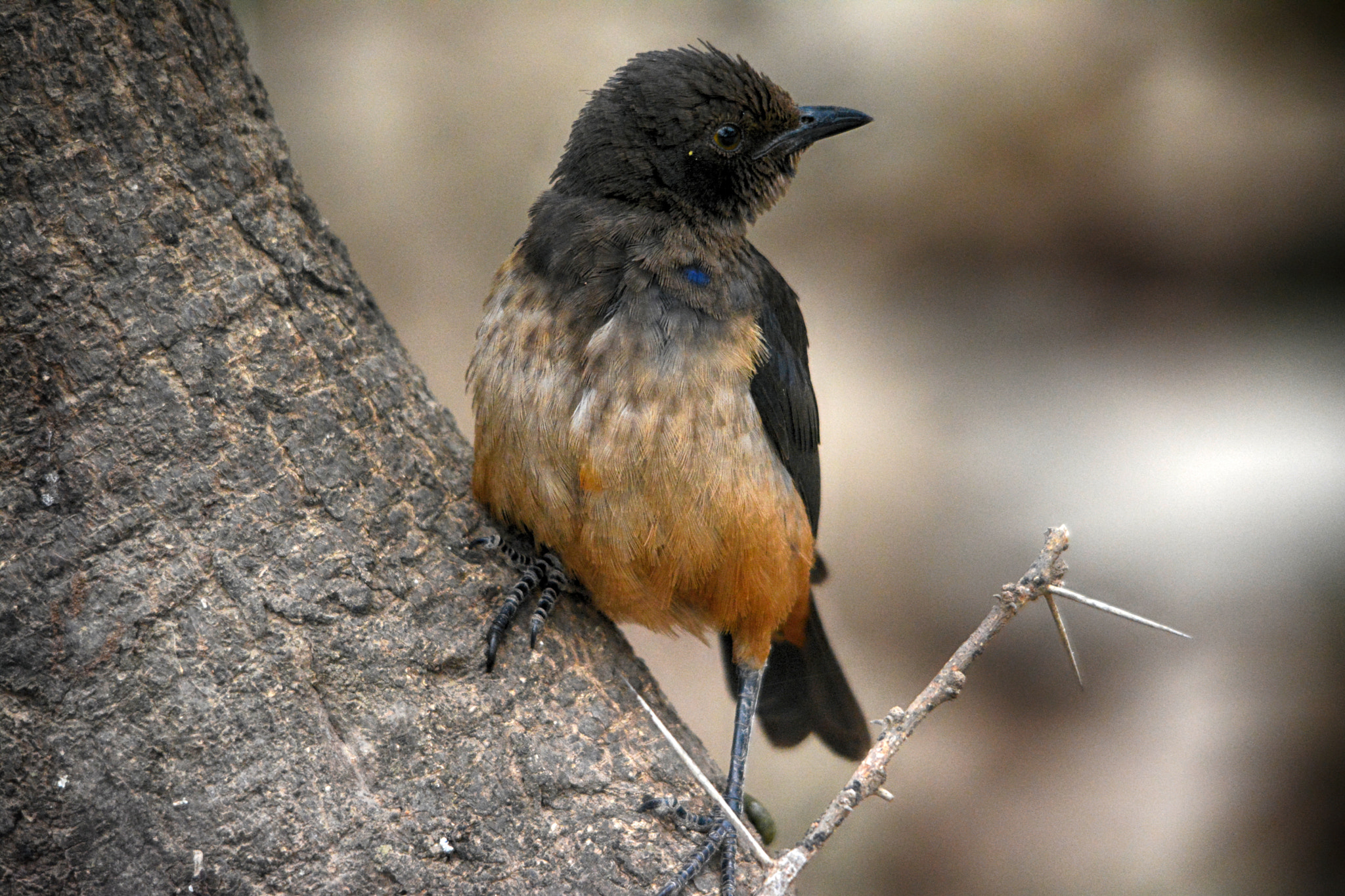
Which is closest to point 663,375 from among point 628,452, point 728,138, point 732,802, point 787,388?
point 628,452

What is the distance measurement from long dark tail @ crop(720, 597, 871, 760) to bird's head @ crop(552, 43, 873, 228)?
1418 millimetres

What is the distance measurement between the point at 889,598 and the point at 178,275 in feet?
12.4

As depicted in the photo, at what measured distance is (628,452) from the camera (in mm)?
2611

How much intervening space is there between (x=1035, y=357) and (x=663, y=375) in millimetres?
2856

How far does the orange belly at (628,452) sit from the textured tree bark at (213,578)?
1.38 ft

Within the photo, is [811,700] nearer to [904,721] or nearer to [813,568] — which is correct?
[813,568]

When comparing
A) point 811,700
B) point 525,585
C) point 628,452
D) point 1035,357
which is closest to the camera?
point 525,585

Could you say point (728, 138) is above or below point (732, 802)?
above

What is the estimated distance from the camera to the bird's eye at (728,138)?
2.92 meters

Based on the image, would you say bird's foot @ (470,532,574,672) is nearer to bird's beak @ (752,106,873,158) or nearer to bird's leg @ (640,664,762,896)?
bird's leg @ (640,664,762,896)

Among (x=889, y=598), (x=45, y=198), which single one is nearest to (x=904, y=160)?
(x=889, y=598)

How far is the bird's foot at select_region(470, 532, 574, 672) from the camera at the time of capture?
7.34 feet

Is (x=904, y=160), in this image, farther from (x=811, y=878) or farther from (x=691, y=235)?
(x=811, y=878)

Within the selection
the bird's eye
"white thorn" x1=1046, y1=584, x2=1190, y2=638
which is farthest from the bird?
"white thorn" x1=1046, y1=584, x2=1190, y2=638
